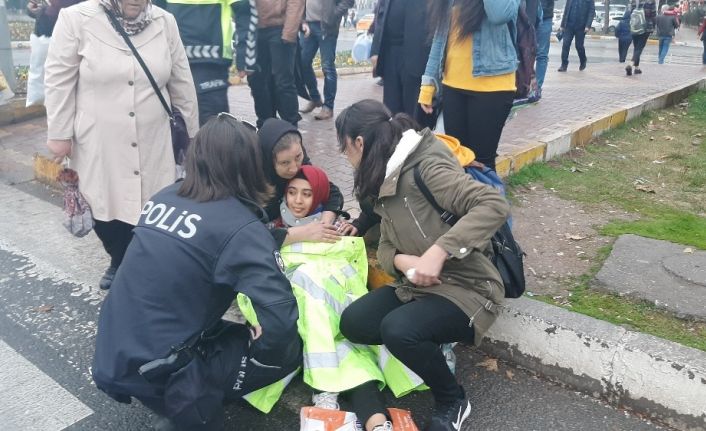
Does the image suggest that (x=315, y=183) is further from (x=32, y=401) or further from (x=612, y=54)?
(x=612, y=54)

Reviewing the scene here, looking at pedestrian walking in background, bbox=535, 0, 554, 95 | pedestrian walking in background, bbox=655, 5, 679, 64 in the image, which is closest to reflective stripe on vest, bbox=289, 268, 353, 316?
pedestrian walking in background, bbox=535, 0, 554, 95

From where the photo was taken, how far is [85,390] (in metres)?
2.84

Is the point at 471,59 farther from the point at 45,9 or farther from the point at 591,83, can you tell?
the point at 591,83

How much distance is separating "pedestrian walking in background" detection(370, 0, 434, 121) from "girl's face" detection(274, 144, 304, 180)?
1.21m

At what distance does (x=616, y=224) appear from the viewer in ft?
13.9

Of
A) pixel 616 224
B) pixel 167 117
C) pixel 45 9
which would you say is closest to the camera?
pixel 167 117

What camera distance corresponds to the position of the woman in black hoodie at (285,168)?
3.16m

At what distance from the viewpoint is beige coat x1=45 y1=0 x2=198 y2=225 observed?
3.24m

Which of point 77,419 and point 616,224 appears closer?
point 77,419

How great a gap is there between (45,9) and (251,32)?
1.98 metres

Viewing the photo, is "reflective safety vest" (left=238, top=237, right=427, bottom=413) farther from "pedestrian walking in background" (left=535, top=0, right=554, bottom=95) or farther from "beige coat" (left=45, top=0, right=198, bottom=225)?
"pedestrian walking in background" (left=535, top=0, right=554, bottom=95)

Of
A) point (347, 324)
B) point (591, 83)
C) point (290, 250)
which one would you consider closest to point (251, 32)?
point (290, 250)

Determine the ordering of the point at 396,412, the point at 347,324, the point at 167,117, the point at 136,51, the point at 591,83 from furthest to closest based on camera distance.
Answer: the point at 591,83
the point at 167,117
the point at 136,51
the point at 347,324
the point at 396,412

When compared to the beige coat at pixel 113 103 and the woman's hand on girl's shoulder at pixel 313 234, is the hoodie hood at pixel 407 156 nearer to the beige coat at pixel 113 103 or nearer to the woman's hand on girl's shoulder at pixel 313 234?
the woman's hand on girl's shoulder at pixel 313 234
